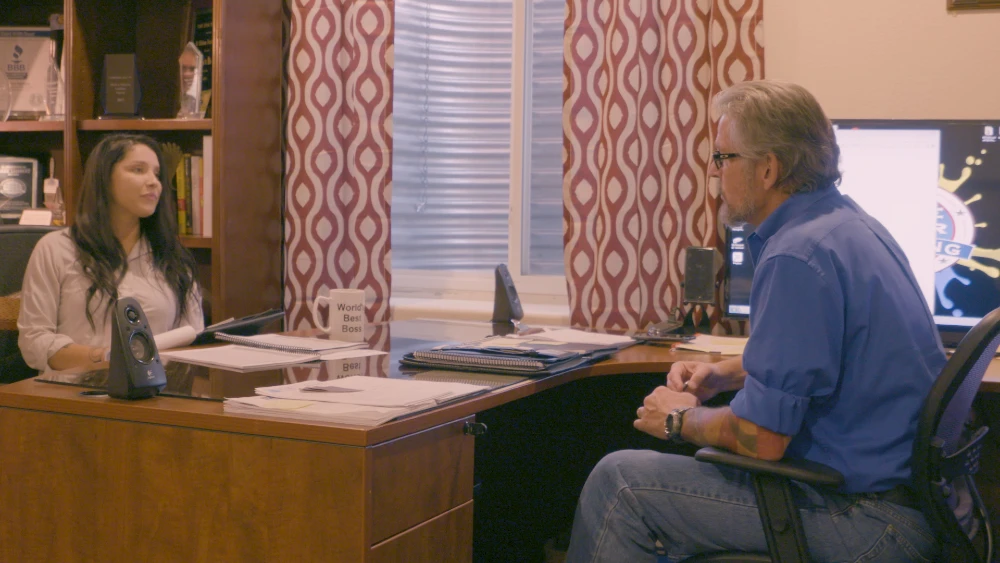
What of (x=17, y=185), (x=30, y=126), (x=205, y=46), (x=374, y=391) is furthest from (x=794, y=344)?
(x=17, y=185)

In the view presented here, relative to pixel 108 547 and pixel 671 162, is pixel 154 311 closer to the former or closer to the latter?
pixel 108 547

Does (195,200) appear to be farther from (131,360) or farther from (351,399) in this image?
(351,399)

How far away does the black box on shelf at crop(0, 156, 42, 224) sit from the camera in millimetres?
3109

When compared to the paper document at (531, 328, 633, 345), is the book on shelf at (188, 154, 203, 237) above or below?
above

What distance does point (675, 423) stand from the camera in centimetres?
153

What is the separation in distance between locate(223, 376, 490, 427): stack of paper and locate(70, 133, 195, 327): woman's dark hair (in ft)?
3.57

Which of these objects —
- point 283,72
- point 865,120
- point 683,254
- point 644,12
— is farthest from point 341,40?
point 865,120

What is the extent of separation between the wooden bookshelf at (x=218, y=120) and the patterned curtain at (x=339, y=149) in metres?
0.09

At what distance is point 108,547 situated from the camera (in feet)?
4.73

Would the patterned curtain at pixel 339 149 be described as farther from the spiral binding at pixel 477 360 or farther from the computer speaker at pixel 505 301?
the spiral binding at pixel 477 360

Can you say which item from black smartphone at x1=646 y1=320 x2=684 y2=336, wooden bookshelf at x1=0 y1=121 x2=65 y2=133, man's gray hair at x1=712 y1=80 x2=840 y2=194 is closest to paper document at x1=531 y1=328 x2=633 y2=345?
black smartphone at x1=646 y1=320 x2=684 y2=336

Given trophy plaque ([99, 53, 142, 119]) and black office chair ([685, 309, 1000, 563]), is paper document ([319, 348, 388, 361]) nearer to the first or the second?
black office chair ([685, 309, 1000, 563])

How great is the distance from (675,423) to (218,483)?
0.72 m

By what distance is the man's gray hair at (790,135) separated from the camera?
4.99 ft
